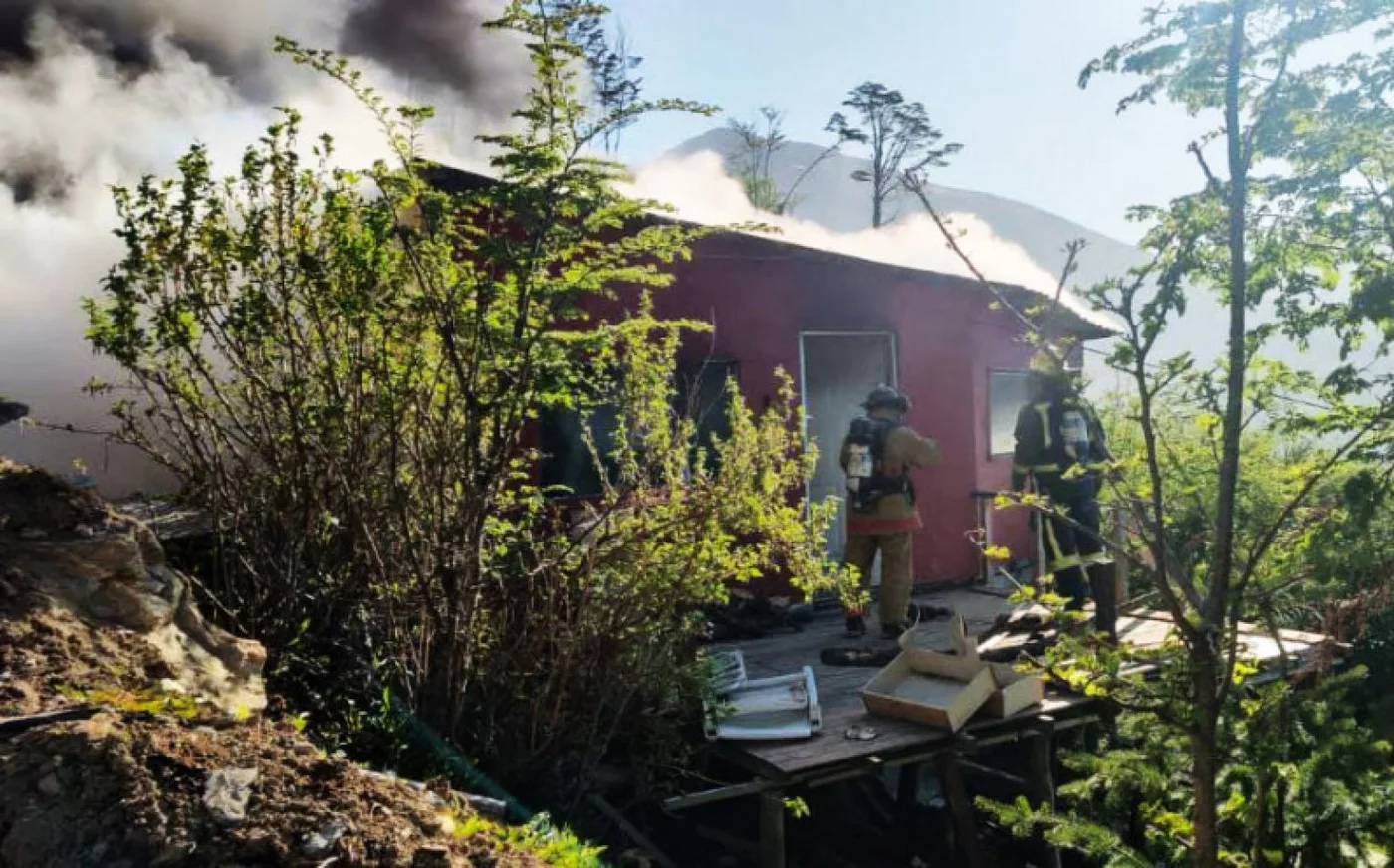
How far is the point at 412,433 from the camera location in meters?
4.17

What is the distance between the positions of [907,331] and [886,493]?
102 inches

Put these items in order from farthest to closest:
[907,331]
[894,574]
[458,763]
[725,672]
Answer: [907,331] → [894,574] → [725,672] → [458,763]

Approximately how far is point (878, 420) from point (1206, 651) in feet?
14.2

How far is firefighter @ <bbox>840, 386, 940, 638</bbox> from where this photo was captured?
705 cm

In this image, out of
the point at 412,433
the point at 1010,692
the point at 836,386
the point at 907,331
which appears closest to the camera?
the point at 412,433

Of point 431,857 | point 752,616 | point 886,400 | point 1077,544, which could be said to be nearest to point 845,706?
point 752,616

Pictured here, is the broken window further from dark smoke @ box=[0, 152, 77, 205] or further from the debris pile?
dark smoke @ box=[0, 152, 77, 205]

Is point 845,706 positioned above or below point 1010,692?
below

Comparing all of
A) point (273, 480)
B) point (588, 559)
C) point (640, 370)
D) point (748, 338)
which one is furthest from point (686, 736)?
point (748, 338)

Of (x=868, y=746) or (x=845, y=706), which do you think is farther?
(x=845, y=706)

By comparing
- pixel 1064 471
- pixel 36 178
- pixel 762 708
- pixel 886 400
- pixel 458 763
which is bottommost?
pixel 762 708

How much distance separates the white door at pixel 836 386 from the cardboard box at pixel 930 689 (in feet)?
11.0

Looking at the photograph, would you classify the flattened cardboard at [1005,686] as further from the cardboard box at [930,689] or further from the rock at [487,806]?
the rock at [487,806]

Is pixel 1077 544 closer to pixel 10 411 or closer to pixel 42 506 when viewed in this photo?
pixel 42 506
